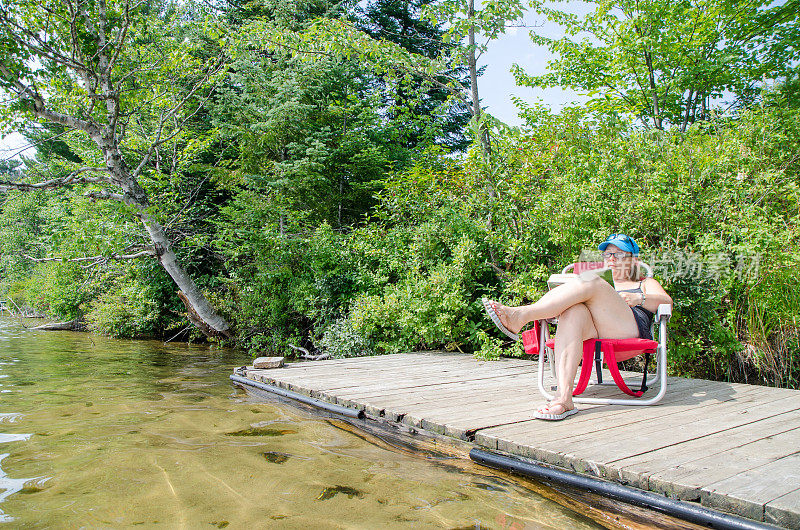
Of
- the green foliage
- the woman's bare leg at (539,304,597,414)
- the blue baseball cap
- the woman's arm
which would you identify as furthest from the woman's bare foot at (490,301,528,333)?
the green foliage

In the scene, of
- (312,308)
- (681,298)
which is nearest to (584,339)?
(681,298)

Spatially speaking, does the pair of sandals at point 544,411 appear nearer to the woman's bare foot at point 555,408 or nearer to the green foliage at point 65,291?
the woman's bare foot at point 555,408

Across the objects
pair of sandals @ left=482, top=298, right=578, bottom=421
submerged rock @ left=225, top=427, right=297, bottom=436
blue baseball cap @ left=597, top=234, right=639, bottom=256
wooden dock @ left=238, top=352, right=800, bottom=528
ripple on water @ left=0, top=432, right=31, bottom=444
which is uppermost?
blue baseball cap @ left=597, top=234, right=639, bottom=256

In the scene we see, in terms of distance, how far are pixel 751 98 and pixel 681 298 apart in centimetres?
1067

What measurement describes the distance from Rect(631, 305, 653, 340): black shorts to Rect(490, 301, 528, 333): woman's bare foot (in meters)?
1.00

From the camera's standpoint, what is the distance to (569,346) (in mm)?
3291

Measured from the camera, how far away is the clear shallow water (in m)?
2.24

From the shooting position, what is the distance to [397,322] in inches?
282

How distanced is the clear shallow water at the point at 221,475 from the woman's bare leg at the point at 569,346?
2.74 ft

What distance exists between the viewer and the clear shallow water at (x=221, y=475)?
2236 mm

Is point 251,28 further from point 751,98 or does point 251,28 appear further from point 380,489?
point 751,98

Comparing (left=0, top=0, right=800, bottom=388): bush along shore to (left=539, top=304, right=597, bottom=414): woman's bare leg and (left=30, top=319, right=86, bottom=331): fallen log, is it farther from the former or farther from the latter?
(left=539, top=304, right=597, bottom=414): woman's bare leg

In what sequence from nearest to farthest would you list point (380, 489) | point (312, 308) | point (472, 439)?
point (380, 489), point (472, 439), point (312, 308)

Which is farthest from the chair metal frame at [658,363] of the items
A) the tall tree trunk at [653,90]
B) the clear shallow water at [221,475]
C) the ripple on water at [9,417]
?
the tall tree trunk at [653,90]
